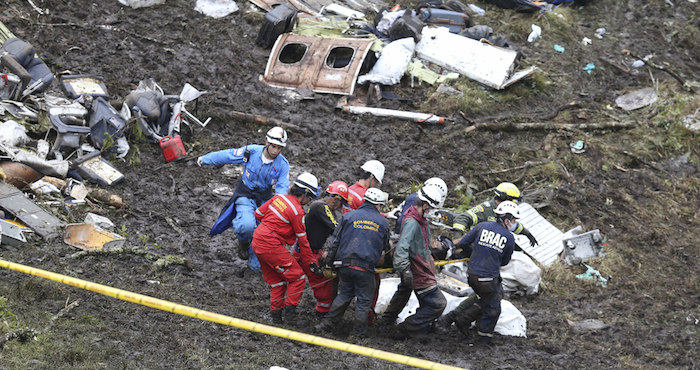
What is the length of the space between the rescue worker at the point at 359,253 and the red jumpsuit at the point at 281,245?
1.23 ft

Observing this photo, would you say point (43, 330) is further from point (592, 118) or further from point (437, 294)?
point (592, 118)

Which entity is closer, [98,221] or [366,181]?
[366,181]

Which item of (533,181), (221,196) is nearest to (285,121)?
(221,196)

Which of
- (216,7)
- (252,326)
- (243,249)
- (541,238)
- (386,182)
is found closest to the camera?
(252,326)

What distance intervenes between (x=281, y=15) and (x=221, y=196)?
5.58 m

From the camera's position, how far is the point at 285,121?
10.8m

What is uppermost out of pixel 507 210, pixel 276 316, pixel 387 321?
pixel 507 210

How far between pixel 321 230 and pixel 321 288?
2.03ft

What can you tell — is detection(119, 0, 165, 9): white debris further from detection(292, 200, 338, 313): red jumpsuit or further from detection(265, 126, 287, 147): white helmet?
detection(292, 200, 338, 313): red jumpsuit

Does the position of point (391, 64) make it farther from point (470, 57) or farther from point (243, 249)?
point (243, 249)

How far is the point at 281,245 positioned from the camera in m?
5.64

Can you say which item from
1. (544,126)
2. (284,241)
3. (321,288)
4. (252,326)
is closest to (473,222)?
(321,288)

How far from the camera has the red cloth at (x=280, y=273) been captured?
18.3ft

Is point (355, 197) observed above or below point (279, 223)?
below
